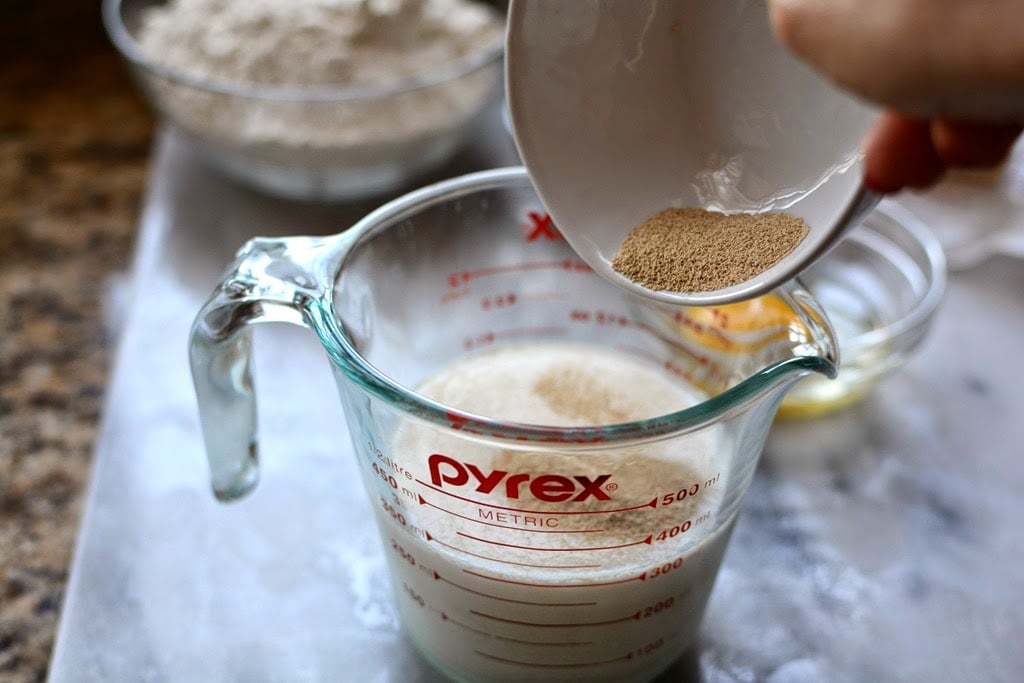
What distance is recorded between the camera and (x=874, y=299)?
1.04 m

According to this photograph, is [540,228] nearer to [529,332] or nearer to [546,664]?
[529,332]

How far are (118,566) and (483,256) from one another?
394 millimetres

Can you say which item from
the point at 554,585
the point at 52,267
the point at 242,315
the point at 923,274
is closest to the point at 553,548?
the point at 554,585

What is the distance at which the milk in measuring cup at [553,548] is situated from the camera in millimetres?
557

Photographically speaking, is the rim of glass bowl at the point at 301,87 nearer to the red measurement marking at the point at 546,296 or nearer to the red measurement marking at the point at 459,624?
the red measurement marking at the point at 546,296

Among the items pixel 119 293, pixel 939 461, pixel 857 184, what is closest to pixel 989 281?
pixel 939 461

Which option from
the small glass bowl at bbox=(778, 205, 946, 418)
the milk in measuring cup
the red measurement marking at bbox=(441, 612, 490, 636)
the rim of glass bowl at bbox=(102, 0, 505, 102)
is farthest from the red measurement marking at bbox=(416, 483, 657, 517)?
the rim of glass bowl at bbox=(102, 0, 505, 102)

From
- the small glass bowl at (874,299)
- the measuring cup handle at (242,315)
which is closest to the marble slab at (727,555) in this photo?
the small glass bowl at (874,299)

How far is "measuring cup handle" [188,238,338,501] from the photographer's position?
1.99 ft

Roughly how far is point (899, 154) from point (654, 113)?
21 cm

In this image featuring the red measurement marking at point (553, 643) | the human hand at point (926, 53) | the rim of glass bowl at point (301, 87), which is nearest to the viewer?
the human hand at point (926, 53)

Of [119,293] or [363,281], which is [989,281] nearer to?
[363,281]

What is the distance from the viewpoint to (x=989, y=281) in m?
1.08

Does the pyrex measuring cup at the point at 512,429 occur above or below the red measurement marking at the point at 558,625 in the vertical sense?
above
